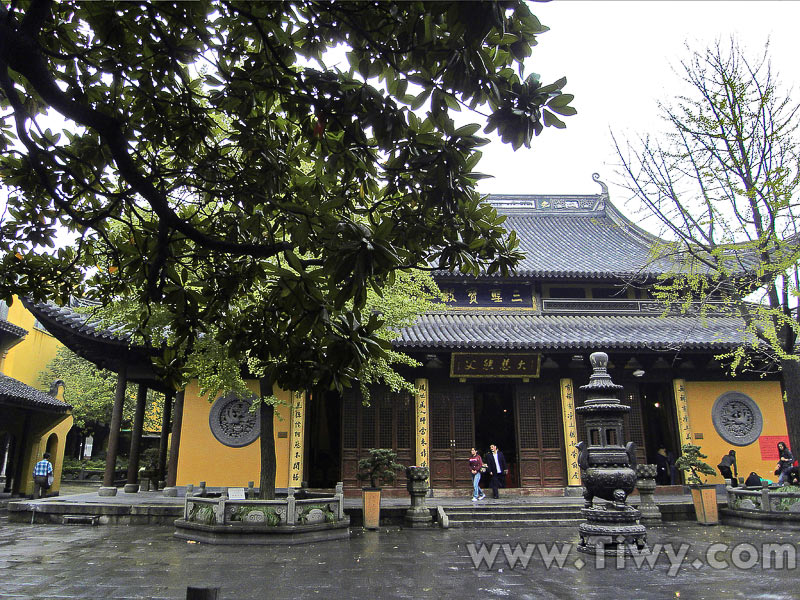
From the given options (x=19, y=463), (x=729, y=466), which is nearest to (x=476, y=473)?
(x=729, y=466)

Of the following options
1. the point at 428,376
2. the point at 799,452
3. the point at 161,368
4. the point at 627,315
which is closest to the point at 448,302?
the point at 428,376

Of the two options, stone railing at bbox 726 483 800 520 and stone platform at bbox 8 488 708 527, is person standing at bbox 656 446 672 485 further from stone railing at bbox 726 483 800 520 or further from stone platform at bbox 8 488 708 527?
stone railing at bbox 726 483 800 520

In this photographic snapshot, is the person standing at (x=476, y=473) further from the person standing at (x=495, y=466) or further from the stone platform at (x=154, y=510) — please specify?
the stone platform at (x=154, y=510)

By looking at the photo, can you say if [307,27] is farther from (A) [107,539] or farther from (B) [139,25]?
(A) [107,539]

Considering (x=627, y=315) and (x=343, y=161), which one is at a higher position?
(x=627, y=315)

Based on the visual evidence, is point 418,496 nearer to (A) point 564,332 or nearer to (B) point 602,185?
(A) point 564,332

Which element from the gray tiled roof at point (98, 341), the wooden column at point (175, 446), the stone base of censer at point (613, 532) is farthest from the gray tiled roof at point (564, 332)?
the gray tiled roof at point (98, 341)

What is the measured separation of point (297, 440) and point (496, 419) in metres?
7.37

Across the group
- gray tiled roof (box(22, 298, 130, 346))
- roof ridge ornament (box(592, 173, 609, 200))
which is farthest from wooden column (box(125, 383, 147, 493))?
roof ridge ornament (box(592, 173, 609, 200))

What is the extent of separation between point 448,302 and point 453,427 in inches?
144

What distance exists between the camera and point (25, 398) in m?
15.2

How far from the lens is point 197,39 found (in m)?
3.43

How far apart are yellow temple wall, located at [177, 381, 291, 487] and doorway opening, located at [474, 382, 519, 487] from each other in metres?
6.99

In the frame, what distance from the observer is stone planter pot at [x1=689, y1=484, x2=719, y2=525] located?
34.9ft
